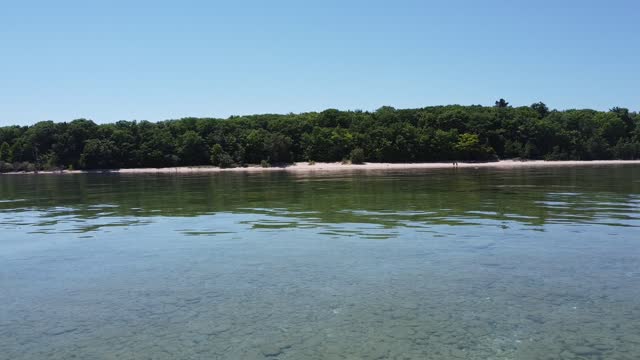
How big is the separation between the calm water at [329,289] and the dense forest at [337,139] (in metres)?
119

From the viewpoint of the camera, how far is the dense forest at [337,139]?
14412cm

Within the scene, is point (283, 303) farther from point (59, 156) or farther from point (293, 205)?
point (59, 156)

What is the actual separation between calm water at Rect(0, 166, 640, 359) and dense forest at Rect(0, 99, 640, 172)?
391 feet

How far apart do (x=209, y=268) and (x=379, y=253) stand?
5332 millimetres

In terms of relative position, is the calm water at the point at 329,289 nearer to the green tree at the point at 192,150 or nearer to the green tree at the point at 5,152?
the green tree at the point at 192,150

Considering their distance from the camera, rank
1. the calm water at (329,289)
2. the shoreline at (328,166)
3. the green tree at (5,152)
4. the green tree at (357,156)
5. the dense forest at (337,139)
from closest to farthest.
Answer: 1. the calm water at (329,289)
2. the shoreline at (328,166)
3. the green tree at (357,156)
4. the dense forest at (337,139)
5. the green tree at (5,152)

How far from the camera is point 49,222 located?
28.2m

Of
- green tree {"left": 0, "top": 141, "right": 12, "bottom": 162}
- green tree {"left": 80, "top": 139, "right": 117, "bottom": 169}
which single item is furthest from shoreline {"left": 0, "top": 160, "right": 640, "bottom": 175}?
green tree {"left": 0, "top": 141, "right": 12, "bottom": 162}

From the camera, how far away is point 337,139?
147250mm

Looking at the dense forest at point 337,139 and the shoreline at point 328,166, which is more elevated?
the dense forest at point 337,139

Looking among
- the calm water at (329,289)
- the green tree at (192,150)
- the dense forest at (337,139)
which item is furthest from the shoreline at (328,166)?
the calm water at (329,289)

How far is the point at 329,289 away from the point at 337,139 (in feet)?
444

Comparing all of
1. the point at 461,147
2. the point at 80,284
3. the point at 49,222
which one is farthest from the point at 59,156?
the point at 80,284

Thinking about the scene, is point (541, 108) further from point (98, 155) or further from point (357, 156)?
point (98, 155)
